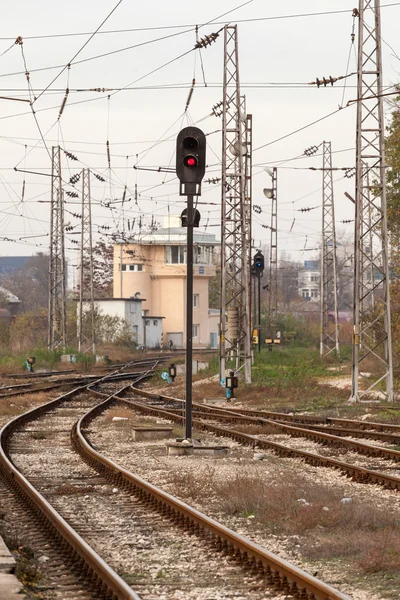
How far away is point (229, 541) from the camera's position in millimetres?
8969

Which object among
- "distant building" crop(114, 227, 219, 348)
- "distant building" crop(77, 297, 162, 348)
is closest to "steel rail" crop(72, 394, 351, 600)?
"distant building" crop(77, 297, 162, 348)

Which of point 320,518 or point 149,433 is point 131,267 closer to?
point 149,433

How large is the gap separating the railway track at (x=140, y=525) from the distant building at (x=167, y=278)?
241ft

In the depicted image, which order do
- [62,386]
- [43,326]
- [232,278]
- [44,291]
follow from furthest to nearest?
[44,291] < [43,326] < [62,386] < [232,278]

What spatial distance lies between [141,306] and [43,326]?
1748 cm

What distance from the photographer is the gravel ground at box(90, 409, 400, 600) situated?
8586mm

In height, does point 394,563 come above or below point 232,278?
below

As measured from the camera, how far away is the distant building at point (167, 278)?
303ft

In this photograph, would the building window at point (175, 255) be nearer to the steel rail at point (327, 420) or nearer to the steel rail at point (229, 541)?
the steel rail at point (327, 420)

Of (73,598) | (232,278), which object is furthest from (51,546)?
(232,278)

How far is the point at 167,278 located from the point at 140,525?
83726 mm

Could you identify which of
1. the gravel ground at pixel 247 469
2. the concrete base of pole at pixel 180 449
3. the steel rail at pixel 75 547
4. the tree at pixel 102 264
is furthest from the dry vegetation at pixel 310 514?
the tree at pixel 102 264

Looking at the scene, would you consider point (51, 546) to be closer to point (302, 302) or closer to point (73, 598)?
point (73, 598)

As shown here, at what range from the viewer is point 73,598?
7.49 metres
